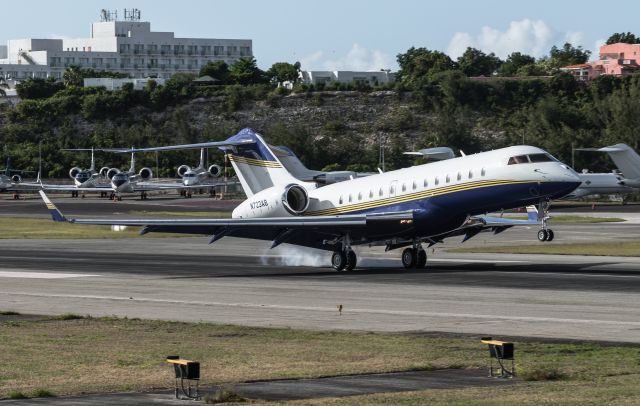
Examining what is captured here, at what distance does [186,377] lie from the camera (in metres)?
17.5

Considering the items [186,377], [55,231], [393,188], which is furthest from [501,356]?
[55,231]

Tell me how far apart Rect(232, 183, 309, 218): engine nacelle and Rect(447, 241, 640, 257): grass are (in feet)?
37.6

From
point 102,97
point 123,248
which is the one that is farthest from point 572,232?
point 102,97

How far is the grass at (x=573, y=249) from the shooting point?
51.5m

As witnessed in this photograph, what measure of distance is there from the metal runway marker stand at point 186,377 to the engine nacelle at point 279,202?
87.3ft

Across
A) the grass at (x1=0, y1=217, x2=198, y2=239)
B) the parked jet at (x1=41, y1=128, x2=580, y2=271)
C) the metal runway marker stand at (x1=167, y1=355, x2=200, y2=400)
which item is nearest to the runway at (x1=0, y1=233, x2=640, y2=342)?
the parked jet at (x1=41, y1=128, x2=580, y2=271)

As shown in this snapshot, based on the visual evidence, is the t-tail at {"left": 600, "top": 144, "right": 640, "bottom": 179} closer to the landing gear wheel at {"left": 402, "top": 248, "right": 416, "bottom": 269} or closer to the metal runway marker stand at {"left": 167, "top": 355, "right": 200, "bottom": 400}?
the landing gear wheel at {"left": 402, "top": 248, "right": 416, "bottom": 269}

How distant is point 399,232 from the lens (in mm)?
42562

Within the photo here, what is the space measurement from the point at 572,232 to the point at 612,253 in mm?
17843

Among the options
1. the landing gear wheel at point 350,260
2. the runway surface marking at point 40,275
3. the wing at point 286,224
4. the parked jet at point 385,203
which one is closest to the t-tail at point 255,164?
the parked jet at point 385,203

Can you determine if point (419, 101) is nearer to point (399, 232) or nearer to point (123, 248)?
point (123, 248)

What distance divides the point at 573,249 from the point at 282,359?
1347 inches

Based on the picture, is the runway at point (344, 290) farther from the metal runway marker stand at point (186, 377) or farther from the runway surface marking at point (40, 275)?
the metal runway marker stand at point (186, 377)

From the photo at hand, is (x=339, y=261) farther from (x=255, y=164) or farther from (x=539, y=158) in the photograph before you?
(x=539, y=158)
